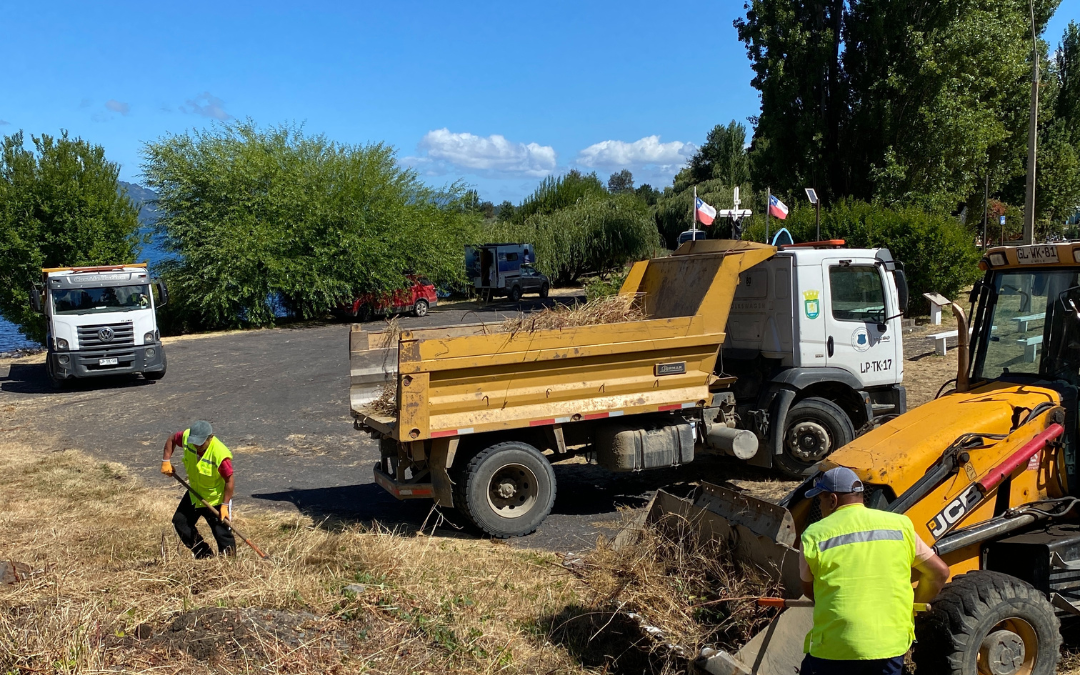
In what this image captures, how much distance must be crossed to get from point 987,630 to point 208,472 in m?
5.16

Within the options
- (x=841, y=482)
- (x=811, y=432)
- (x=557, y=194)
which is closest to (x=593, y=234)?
(x=557, y=194)

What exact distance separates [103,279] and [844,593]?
1758 centimetres

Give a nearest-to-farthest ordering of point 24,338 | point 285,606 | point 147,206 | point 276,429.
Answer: point 285,606 < point 276,429 < point 147,206 < point 24,338

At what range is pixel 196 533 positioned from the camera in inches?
254

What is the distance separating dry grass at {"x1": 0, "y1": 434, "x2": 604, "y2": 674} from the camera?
14.4ft

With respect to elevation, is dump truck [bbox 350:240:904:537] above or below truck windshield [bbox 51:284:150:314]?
below

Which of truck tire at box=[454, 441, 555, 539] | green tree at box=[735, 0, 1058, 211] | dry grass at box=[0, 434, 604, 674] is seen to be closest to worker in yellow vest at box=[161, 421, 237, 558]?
dry grass at box=[0, 434, 604, 674]

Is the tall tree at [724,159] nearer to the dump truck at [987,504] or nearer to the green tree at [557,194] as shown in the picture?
the green tree at [557,194]

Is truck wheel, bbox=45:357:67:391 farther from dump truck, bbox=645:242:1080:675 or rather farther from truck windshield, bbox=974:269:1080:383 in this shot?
truck windshield, bbox=974:269:1080:383

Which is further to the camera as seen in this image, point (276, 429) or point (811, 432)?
point (276, 429)

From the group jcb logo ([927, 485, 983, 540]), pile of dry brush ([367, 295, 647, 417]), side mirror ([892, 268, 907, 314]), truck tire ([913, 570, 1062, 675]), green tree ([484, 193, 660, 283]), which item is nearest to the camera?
truck tire ([913, 570, 1062, 675])

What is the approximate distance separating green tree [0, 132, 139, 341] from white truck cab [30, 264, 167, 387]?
288 inches

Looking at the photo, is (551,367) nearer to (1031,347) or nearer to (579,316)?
(579,316)

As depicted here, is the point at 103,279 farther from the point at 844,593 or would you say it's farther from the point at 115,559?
the point at 844,593
